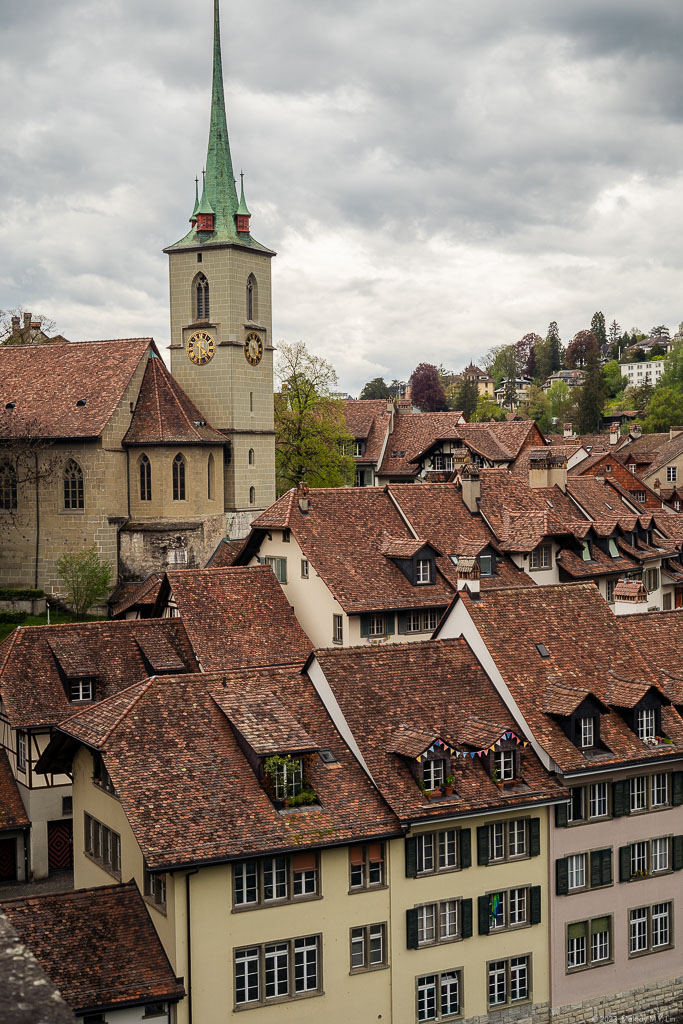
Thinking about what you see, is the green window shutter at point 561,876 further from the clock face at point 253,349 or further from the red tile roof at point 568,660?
the clock face at point 253,349

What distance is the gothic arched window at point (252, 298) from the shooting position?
7188 centimetres

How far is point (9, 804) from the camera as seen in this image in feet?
127

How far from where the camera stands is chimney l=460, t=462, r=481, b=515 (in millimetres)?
52844

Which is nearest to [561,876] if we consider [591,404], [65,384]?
[65,384]

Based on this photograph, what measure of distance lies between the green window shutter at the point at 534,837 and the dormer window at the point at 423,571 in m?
17.8

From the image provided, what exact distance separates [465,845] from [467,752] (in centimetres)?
222

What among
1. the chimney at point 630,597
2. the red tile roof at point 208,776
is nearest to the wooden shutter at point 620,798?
the red tile roof at point 208,776

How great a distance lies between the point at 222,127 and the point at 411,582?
129 ft

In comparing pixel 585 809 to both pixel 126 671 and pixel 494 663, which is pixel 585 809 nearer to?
pixel 494 663

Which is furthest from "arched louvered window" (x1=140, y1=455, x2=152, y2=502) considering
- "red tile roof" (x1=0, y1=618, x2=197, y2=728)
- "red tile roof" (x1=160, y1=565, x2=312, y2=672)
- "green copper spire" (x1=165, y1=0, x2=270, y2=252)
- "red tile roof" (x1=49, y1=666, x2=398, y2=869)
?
"red tile roof" (x1=49, y1=666, x2=398, y2=869)

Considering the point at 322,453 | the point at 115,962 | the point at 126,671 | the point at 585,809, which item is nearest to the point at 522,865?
the point at 585,809

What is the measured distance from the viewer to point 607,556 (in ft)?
179

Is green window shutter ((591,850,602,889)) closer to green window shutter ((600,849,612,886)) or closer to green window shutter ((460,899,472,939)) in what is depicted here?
green window shutter ((600,849,612,886))

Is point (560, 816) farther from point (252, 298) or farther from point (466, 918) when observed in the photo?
point (252, 298)
